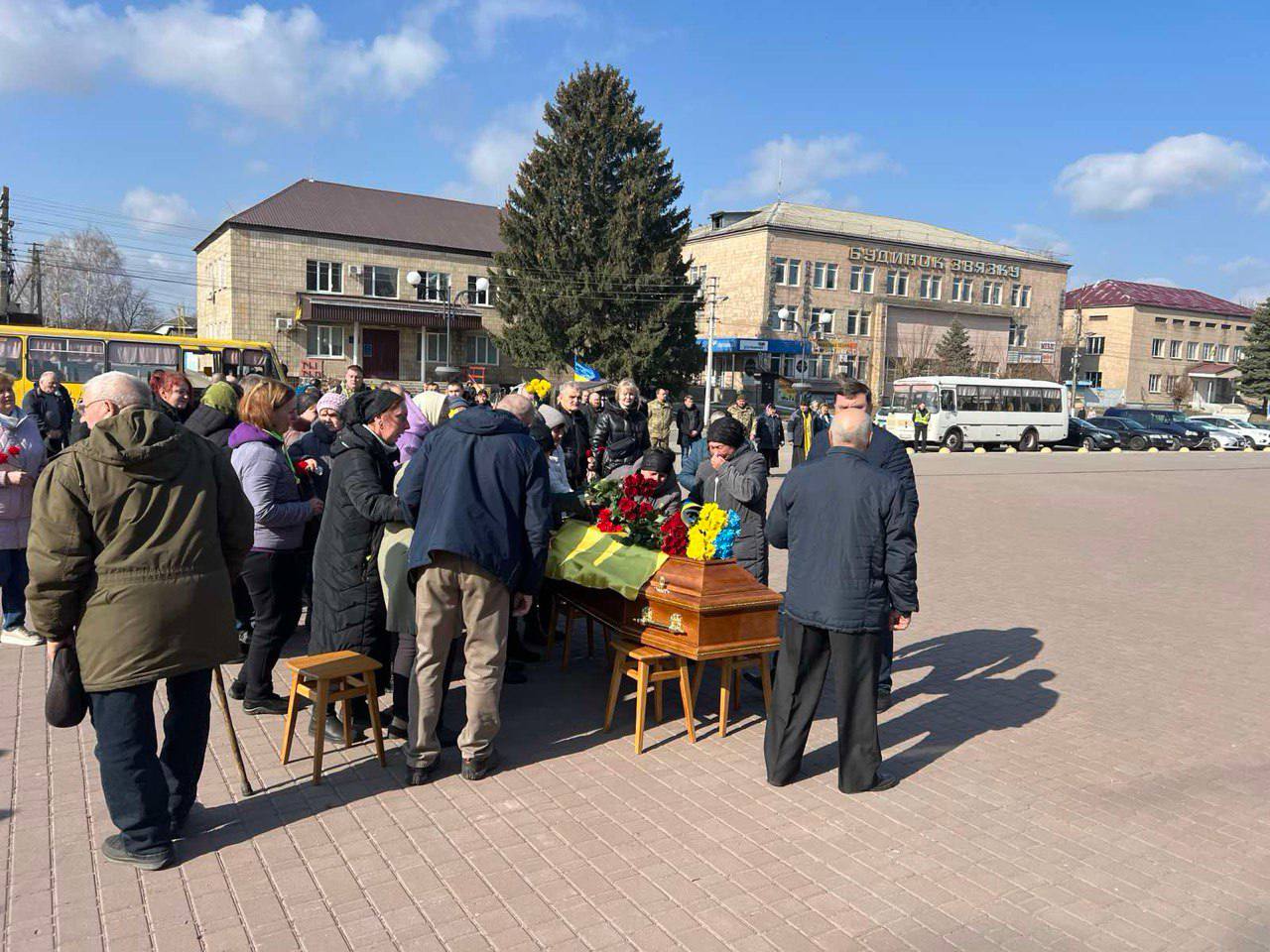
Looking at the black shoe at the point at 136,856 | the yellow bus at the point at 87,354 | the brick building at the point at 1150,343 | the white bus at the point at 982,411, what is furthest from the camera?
the brick building at the point at 1150,343

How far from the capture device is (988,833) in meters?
4.30

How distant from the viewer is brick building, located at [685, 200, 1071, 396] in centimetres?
5850

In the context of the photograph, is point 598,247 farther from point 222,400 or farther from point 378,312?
point 222,400

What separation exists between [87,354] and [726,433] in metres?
21.3

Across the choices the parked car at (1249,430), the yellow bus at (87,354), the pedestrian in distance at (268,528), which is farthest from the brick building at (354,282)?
the pedestrian in distance at (268,528)

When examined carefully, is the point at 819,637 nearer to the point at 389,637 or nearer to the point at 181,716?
the point at 389,637

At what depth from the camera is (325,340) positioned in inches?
1839

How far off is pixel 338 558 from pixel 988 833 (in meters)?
3.56

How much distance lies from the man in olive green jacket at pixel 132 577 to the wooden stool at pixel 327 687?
0.79 meters

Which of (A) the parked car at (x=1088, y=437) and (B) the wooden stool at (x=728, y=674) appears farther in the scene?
(A) the parked car at (x=1088, y=437)

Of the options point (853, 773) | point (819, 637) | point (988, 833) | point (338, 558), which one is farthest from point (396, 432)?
point (988, 833)

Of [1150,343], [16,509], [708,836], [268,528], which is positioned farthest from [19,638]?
[1150,343]

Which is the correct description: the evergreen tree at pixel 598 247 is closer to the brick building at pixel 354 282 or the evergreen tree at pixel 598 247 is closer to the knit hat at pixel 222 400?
the brick building at pixel 354 282

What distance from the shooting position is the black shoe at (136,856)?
371 centimetres
